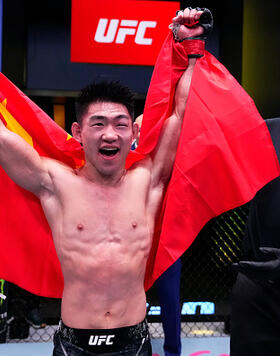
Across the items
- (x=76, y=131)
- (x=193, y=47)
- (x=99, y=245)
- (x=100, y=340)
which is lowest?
(x=100, y=340)

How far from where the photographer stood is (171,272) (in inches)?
81.9

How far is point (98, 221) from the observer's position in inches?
50.0

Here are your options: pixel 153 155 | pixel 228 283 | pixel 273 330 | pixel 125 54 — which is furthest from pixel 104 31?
pixel 273 330

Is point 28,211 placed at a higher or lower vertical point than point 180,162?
lower

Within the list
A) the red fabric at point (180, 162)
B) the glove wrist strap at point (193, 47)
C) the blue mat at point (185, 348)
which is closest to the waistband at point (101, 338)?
the red fabric at point (180, 162)

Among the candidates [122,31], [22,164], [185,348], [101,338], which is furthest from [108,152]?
[122,31]

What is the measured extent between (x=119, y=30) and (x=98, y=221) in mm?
2433

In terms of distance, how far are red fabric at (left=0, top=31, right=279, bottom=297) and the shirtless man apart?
81 mm

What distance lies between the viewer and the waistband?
47.5 inches

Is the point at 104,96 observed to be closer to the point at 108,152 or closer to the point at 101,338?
the point at 108,152

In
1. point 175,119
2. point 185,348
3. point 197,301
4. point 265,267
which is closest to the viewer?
point 265,267

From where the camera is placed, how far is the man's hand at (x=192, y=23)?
49.7 inches

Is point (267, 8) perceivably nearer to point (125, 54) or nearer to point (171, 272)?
point (125, 54)

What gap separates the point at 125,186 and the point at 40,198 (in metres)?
0.27
